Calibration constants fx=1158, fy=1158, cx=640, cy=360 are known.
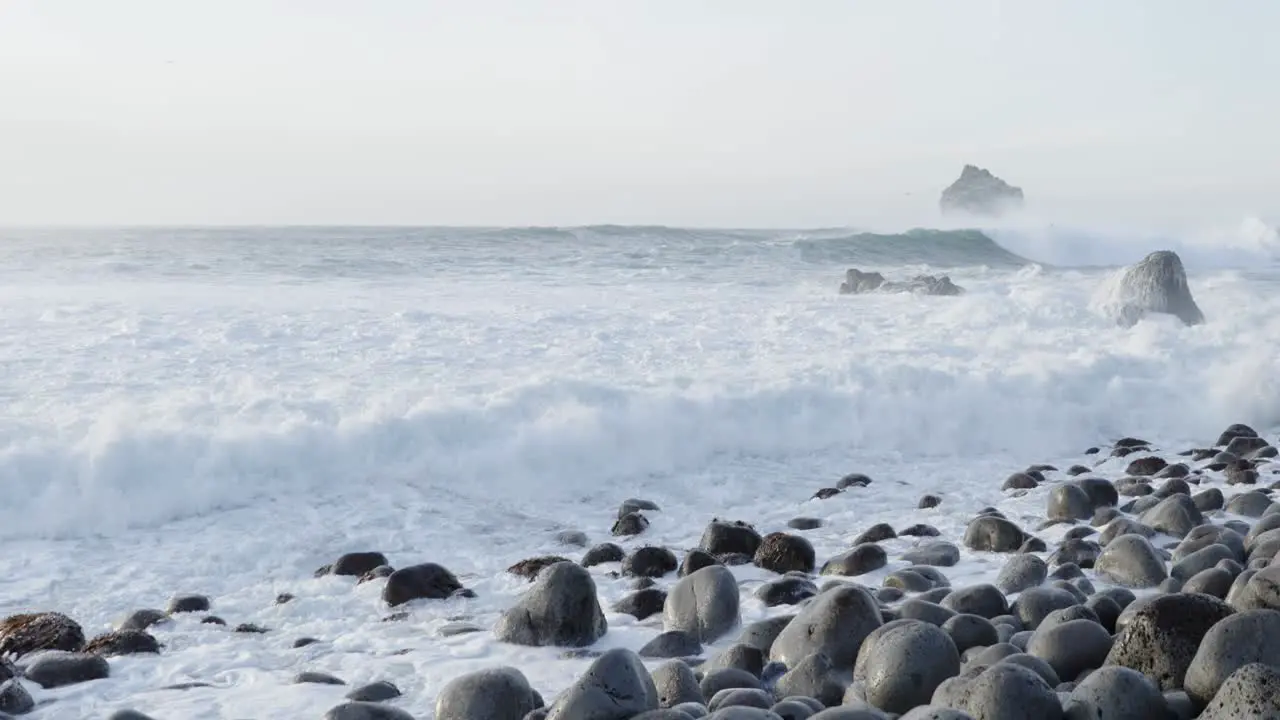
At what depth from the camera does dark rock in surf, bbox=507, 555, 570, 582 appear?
5.50 meters

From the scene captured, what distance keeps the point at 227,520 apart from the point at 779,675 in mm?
4027

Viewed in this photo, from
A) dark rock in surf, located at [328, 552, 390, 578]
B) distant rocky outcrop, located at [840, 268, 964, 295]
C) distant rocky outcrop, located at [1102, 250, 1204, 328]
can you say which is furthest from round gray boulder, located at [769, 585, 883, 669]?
distant rocky outcrop, located at [840, 268, 964, 295]

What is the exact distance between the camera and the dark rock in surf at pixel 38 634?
451 centimetres

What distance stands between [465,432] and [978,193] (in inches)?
1866

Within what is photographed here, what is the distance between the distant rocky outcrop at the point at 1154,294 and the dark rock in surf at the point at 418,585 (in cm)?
1112

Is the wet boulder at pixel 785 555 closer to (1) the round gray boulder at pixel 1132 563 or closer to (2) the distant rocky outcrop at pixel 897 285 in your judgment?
(1) the round gray boulder at pixel 1132 563

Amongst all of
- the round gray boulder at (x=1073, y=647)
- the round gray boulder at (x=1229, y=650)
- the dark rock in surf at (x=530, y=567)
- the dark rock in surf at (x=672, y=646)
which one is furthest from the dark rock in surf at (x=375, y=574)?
the round gray boulder at (x=1229, y=650)

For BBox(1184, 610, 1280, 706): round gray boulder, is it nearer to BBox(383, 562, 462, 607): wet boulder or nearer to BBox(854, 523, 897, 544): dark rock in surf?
BBox(854, 523, 897, 544): dark rock in surf

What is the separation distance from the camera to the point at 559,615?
438 centimetres

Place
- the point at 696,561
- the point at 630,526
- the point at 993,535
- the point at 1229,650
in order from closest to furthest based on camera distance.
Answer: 1. the point at 1229,650
2. the point at 696,561
3. the point at 993,535
4. the point at 630,526

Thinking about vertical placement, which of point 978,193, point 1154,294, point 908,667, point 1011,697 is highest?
point 978,193

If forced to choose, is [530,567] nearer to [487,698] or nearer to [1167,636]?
[487,698]

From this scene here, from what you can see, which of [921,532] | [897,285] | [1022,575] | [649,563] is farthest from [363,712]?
[897,285]

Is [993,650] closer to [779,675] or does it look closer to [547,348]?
[779,675]
